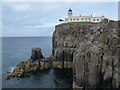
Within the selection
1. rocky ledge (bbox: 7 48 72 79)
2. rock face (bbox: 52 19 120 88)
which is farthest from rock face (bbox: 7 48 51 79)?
rock face (bbox: 52 19 120 88)

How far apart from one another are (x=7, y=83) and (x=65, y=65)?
2180 centimetres

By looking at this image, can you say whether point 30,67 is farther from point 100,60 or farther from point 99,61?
point 100,60

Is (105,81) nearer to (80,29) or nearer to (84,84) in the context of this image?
(84,84)

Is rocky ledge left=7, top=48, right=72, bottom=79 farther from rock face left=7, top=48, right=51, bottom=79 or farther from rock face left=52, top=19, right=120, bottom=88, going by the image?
rock face left=52, top=19, right=120, bottom=88

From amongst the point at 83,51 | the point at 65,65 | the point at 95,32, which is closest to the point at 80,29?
the point at 65,65

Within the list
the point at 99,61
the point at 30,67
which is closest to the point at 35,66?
the point at 30,67

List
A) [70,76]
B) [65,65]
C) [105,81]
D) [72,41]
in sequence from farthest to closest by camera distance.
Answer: [72,41], [65,65], [70,76], [105,81]

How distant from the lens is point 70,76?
148 feet

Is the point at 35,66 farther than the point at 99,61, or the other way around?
the point at 35,66

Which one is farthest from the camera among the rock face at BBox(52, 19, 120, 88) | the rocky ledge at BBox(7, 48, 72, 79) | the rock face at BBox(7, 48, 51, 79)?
the rocky ledge at BBox(7, 48, 72, 79)

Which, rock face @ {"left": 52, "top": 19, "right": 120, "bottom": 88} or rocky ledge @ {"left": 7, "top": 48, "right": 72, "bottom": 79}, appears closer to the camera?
rock face @ {"left": 52, "top": 19, "right": 120, "bottom": 88}

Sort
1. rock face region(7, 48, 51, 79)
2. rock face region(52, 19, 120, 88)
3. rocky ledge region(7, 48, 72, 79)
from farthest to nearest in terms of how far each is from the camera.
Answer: rocky ledge region(7, 48, 72, 79) < rock face region(7, 48, 51, 79) < rock face region(52, 19, 120, 88)

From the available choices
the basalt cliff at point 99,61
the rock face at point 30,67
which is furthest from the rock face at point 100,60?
the rock face at point 30,67

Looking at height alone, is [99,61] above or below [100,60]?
below
